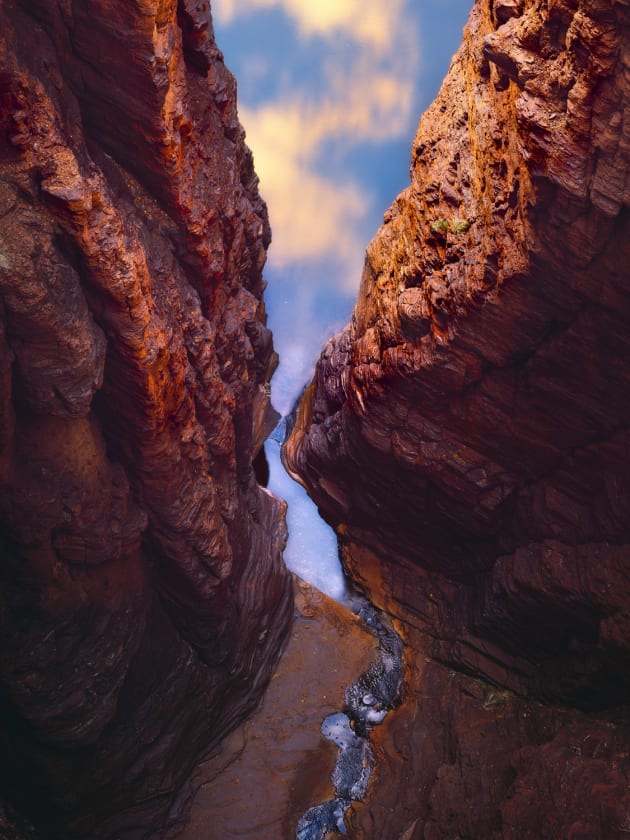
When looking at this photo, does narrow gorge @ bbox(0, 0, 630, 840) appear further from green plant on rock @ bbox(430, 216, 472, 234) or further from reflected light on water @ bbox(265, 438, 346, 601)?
reflected light on water @ bbox(265, 438, 346, 601)

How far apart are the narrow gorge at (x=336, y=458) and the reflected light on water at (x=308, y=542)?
0.49m

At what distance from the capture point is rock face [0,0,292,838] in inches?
192

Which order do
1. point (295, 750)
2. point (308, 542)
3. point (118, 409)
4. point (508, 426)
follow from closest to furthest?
point (118, 409), point (508, 426), point (295, 750), point (308, 542)

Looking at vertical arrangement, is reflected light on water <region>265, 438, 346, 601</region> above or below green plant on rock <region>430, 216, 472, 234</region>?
below

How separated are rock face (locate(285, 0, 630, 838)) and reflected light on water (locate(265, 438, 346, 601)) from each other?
508 millimetres

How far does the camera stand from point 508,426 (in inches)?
307

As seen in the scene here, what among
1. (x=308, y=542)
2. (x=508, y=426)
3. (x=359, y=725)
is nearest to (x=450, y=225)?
(x=508, y=426)

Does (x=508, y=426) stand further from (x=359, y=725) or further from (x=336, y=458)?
(x=359, y=725)

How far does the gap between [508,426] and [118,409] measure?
4425mm

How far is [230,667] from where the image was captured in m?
8.13

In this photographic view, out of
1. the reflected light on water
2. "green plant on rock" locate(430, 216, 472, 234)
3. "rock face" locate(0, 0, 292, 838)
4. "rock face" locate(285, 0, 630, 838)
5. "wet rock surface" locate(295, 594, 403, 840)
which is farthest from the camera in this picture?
the reflected light on water

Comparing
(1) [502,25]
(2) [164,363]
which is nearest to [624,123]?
(1) [502,25]

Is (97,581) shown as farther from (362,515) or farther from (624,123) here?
(624,123)

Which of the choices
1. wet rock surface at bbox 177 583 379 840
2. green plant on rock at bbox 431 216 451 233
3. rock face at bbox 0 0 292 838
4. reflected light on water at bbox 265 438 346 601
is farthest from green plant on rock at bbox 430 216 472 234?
wet rock surface at bbox 177 583 379 840
